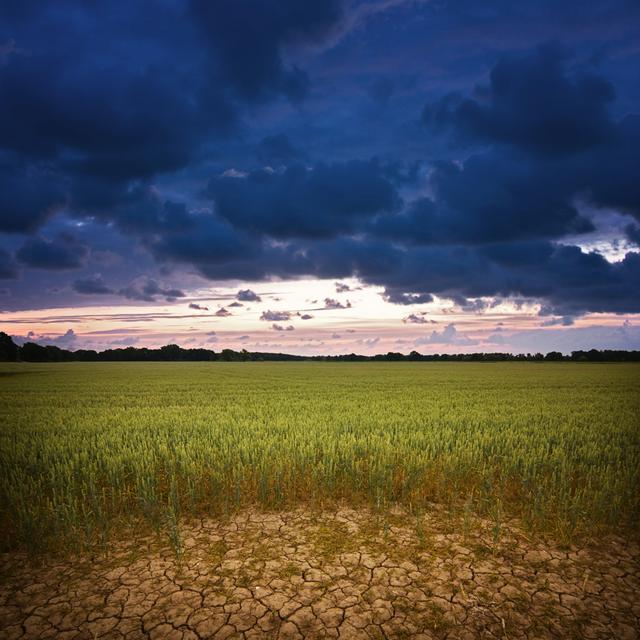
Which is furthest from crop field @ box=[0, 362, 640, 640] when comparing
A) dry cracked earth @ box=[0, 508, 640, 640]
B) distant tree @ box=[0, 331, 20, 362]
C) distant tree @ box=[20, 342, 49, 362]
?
distant tree @ box=[20, 342, 49, 362]

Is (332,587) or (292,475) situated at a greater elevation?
(292,475)

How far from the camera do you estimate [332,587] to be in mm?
3793

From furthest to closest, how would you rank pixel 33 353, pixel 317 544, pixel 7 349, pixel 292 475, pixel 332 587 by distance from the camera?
pixel 33 353
pixel 7 349
pixel 292 475
pixel 317 544
pixel 332 587

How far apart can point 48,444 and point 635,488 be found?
37.5 feet

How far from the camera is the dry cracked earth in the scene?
3266mm

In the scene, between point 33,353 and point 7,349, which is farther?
point 33,353

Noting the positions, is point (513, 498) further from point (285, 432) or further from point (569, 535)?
point (285, 432)

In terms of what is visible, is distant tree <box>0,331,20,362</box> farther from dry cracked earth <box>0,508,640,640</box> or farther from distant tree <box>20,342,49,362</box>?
dry cracked earth <box>0,508,640,640</box>

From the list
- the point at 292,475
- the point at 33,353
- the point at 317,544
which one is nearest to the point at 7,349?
the point at 33,353

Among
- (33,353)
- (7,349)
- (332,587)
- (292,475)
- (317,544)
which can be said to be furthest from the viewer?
(33,353)

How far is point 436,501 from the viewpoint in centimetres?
612

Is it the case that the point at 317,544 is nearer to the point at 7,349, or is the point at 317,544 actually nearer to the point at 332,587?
the point at 332,587

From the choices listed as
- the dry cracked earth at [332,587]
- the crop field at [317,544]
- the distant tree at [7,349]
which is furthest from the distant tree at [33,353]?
the dry cracked earth at [332,587]

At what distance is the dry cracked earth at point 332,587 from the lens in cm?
327
